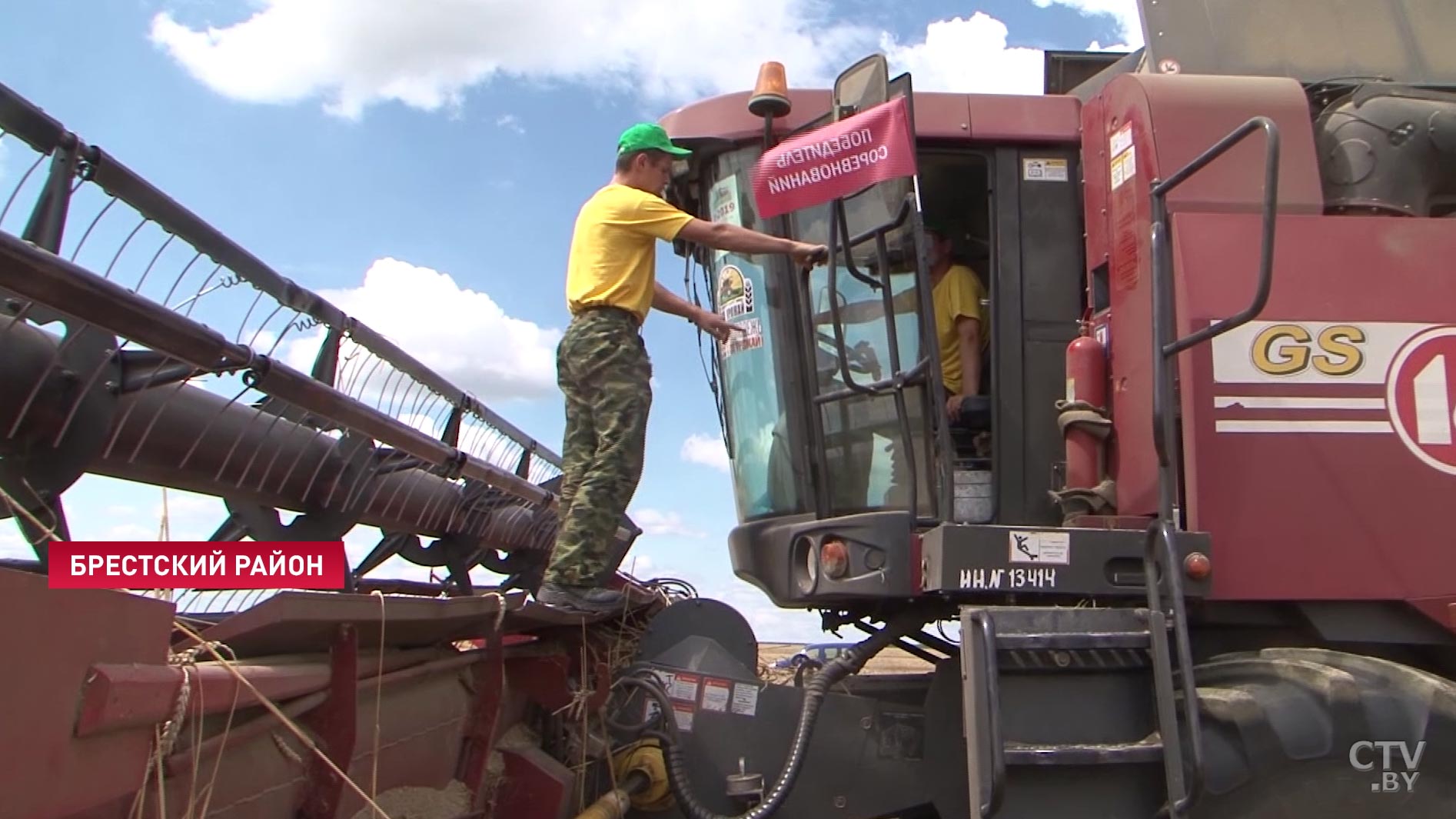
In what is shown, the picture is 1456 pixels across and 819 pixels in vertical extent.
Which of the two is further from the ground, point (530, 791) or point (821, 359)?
point (821, 359)

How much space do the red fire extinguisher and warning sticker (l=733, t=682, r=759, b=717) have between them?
115 cm

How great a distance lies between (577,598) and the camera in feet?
11.6

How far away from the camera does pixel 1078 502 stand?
3.58 metres

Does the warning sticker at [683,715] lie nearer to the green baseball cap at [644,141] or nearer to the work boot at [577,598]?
the work boot at [577,598]

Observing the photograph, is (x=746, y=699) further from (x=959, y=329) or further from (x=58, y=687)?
(x=58, y=687)

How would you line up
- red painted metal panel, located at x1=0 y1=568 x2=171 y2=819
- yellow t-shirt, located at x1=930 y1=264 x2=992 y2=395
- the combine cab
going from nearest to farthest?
red painted metal panel, located at x1=0 y1=568 x2=171 y2=819 → the combine cab → yellow t-shirt, located at x1=930 y1=264 x2=992 y2=395

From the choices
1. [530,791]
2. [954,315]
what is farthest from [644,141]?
[530,791]

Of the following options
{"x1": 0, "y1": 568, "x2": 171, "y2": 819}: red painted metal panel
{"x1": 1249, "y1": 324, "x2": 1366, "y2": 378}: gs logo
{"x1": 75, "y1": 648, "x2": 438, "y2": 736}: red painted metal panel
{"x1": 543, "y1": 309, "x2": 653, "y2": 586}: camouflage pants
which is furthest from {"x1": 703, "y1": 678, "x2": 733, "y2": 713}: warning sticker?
{"x1": 0, "y1": 568, "x2": 171, "y2": 819}: red painted metal panel

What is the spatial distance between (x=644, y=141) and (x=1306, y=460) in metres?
2.19

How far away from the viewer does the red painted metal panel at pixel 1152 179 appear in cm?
355

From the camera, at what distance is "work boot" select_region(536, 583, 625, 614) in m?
3.50

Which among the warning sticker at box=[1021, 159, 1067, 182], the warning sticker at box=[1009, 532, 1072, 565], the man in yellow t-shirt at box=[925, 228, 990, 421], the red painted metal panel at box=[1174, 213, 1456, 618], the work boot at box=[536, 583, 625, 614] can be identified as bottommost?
the work boot at box=[536, 583, 625, 614]

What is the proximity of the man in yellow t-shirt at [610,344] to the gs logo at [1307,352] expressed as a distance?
4.25 ft

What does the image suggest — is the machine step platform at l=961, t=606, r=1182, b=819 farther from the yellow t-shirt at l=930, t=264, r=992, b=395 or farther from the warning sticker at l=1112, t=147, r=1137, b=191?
the warning sticker at l=1112, t=147, r=1137, b=191
